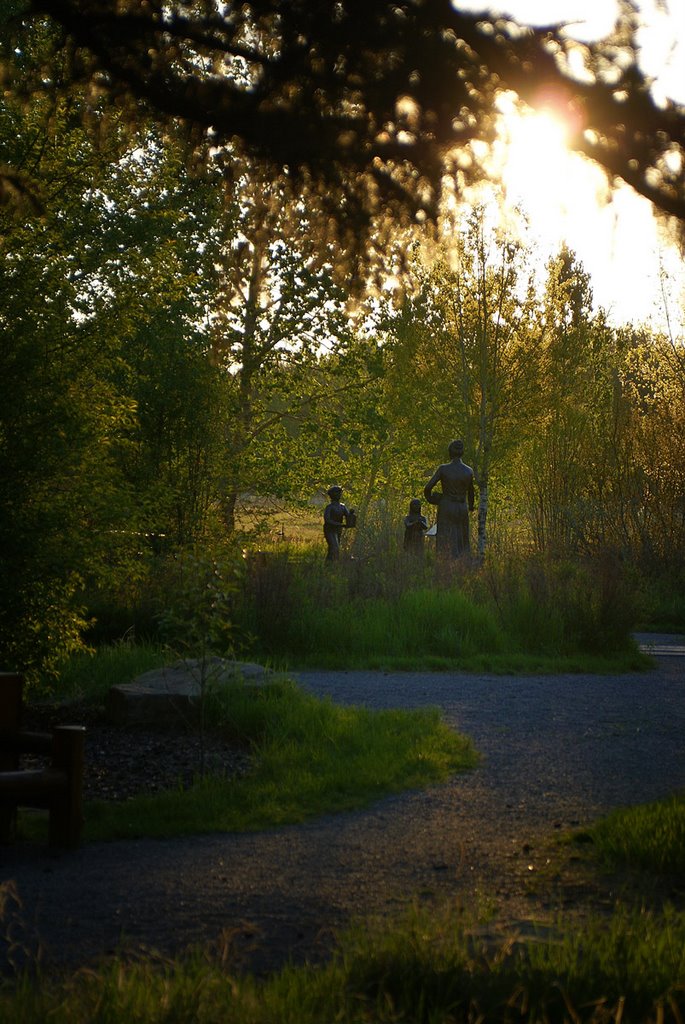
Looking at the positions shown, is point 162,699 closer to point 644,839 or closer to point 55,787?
point 55,787

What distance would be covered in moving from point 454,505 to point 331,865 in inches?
610

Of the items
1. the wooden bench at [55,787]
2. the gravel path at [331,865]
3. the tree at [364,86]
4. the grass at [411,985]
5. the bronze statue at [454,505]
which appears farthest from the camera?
the bronze statue at [454,505]

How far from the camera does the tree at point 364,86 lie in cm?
445

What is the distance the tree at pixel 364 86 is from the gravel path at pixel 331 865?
277cm

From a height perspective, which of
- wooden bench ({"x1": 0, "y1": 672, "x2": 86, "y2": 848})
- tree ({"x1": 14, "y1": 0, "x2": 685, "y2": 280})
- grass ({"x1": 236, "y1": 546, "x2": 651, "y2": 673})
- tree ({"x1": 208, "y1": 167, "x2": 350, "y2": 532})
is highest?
tree ({"x1": 208, "y1": 167, "x2": 350, "y2": 532})

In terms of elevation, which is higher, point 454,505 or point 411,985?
point 454,505

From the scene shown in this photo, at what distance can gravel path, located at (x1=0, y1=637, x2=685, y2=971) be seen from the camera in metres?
A: 4.11

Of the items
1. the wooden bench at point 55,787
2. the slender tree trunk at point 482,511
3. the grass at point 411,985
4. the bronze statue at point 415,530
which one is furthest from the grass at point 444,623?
the slender tree trunk at point 482,511

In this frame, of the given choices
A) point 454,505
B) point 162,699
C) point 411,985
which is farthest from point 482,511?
point 411,985

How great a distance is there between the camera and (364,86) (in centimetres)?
498

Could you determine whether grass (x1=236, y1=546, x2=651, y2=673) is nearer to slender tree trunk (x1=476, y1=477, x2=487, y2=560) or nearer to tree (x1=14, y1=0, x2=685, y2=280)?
tree (x1=14, y1=0, x2=685, y2=280)

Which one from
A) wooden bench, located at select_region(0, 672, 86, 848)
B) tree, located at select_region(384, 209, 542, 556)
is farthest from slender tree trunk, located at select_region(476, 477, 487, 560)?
wooden bench, located at select_region(0, 672, 86, 848)

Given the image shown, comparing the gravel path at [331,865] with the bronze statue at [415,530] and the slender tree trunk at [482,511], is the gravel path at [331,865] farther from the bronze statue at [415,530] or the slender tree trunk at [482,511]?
the slender tree trunk at [482,511]

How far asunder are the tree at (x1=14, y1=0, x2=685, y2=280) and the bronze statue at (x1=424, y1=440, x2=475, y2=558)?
1473 cm
